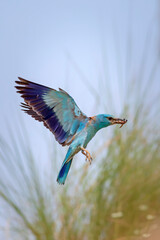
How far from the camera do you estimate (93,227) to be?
2.46 metres

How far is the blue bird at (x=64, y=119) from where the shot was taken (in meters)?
0.43

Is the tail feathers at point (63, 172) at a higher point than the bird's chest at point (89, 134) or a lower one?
lower

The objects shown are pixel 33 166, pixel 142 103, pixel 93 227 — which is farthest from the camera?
pixel 93 227

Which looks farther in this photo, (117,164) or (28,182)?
(117,164)

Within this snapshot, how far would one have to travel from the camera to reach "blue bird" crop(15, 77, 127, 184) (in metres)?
0.43

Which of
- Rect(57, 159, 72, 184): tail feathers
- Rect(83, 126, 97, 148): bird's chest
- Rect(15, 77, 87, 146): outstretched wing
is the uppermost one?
Rect(15, 77, 87, 146): outstretched wing

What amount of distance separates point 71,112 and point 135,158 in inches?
84.0

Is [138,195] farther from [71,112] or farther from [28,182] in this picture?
[71,112]

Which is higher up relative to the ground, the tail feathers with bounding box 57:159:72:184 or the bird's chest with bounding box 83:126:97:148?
the bird's chest with bounding box 83:126:97:148

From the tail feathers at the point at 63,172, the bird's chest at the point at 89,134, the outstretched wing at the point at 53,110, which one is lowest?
the tail feathers at the point at 63,172

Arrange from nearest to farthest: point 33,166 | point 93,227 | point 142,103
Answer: point 33,166 < point 142,103 < point 93,227

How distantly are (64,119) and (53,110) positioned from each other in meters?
0.02

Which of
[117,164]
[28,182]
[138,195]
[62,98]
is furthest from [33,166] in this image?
[62,98]

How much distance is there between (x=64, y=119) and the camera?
0.45 m
